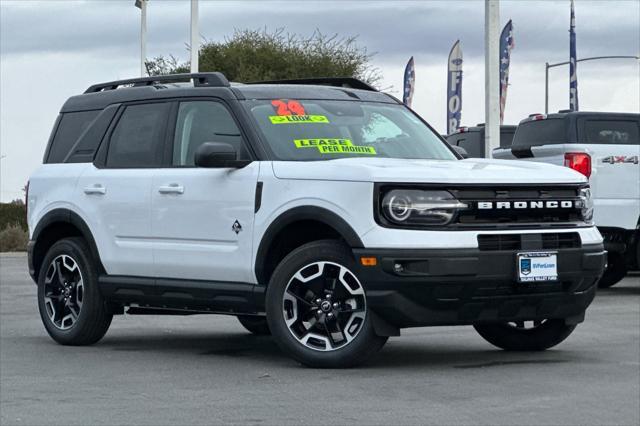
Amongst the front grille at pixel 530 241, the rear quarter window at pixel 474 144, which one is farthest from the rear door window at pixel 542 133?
the front grille at pixel 530 241

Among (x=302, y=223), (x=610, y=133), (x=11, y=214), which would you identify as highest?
(x=610, y=133)

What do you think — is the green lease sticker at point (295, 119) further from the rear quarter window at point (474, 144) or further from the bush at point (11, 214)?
the bush at point (11, 214)

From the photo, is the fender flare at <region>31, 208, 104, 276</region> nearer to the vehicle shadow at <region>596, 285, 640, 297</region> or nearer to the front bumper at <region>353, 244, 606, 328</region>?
the front bumper at <region>353, 244, 606, 328</region>

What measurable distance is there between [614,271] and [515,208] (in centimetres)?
938

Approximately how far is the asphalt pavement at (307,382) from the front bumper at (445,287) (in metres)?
0.37

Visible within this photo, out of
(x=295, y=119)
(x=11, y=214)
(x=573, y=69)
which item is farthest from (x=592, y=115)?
(x=573, y=69)

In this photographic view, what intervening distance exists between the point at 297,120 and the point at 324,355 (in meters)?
1.76

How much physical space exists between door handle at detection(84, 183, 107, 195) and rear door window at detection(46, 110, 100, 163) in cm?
62

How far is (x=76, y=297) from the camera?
11.5m

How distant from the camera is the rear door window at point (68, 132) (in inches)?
467

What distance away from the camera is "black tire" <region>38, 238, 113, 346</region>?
37.1 feet

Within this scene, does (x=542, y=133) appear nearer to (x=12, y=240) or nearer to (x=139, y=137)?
(x=139, y=137)

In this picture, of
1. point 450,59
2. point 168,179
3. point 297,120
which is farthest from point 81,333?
point 450,59

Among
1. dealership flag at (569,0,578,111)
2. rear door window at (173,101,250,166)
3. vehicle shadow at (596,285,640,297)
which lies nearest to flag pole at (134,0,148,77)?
dealership flag at (569,0,578,111)
